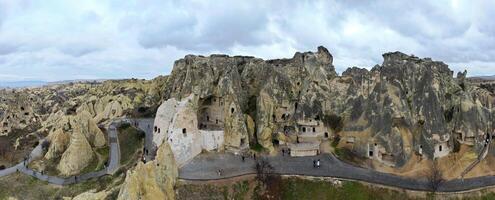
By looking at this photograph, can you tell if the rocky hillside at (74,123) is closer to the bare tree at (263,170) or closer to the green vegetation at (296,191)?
the green vegetation at (296,191)

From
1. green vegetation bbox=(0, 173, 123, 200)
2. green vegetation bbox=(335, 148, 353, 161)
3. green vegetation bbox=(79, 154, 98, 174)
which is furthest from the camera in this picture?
green vegetation bbox=(79, 154, 98, 174)

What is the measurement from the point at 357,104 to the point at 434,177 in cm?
1282

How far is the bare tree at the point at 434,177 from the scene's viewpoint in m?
48.1

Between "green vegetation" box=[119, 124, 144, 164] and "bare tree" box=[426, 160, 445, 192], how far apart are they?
34970 mm

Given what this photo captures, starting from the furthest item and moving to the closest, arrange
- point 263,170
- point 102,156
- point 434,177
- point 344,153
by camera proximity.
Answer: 1. point 102,156
2. point 344,153
3. point 263,170
4. point 434,177

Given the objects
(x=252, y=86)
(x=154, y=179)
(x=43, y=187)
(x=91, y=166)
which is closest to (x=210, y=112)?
(x=252, y=86)

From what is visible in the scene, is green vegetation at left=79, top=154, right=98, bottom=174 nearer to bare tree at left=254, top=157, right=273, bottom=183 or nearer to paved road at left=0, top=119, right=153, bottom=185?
paved road at left=0, top=119, right=153, bottom=185

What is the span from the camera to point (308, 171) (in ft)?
167

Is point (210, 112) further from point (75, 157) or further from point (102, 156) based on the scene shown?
point (75, 157)

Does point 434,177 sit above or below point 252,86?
below

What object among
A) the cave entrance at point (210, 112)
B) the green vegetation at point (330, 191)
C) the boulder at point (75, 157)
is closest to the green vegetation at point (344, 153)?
the green vegetation at point (330, 191)

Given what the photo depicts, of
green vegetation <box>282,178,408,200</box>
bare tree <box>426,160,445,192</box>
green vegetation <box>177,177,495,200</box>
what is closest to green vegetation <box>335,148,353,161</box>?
green vegetation <box>177,177,495,200</box>

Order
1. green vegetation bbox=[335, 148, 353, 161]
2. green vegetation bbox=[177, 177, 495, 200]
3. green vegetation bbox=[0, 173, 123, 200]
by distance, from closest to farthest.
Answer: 1. green vegetation bbox=[177, 177, 495, 200]
2. green vegetation bbox=[0, 173, 123, 200]
3. green vegetation bbox=[335, 148, 353, 161]

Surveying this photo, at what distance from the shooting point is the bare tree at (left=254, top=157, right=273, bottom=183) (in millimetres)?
A: 49469
